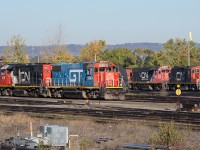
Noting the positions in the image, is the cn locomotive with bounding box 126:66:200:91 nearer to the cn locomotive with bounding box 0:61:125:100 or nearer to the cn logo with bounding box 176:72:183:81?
the cn logo with bounding box 176:72:183:81

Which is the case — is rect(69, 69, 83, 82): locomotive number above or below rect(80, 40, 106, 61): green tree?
below

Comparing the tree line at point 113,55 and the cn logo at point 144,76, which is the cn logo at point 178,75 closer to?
the cn logo at point 144,76

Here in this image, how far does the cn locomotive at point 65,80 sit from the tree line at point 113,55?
1220 inches

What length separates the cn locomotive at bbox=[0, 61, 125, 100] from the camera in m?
39.9

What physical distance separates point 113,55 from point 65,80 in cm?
6806

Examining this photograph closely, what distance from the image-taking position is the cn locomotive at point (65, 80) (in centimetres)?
3988

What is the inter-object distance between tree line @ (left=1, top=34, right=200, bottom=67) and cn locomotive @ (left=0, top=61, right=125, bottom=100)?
1220 inches

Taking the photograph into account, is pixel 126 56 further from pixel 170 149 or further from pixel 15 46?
pixel 170 149

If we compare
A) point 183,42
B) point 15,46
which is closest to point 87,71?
point 15,46

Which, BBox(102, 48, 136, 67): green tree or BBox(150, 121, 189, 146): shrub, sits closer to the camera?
BBox(150, 121, 189, 146): shrub

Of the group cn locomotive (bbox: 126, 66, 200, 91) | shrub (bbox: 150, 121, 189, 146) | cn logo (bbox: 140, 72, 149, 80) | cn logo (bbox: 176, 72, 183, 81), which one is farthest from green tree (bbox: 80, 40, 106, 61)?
shrub (bbox: 150, 121, 189, 146)

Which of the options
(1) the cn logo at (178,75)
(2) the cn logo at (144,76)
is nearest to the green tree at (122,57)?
(2) the cn logo at (144,76)

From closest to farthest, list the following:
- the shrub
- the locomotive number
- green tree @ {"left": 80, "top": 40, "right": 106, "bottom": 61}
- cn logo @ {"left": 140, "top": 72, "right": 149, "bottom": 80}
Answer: the shrub → the locomotive number → cn logo @ {"left": 140, "top": 72, "right": 149, "bottom": 80} → green tree @ {"left": 80, "top": 40, "right": 106, "bottom": 61}

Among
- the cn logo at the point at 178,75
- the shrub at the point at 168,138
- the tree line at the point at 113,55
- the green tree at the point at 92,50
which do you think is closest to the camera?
the shrub at the point at 168,138
